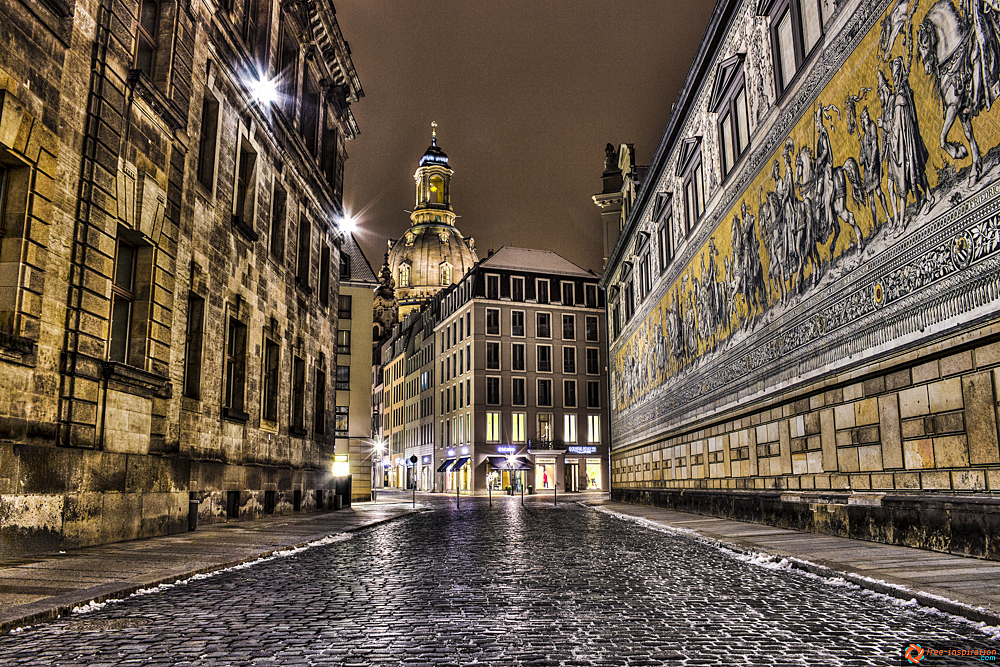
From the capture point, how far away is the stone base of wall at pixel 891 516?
30.3ft

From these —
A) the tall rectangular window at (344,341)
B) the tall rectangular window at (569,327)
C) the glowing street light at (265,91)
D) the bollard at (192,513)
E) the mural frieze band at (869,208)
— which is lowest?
the bollard at (192,513)

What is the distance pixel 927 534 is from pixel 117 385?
13181mm

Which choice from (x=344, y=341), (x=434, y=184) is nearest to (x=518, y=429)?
(x=344, y=341)

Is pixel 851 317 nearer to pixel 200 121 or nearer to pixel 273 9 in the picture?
pixel 200 121

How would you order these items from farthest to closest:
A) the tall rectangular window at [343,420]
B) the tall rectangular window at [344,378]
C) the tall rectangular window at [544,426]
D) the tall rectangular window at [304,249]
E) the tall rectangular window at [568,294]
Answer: the tall rectangular window at [568,294], the tall rectangular window at [544,426], the tall rectangular window at [344,378], the tall rectangular window at [343,420], the tall rectangular window at [304,249]

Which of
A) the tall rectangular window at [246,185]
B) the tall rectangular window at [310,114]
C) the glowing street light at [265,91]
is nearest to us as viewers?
the tall rectangular window at [246,185]

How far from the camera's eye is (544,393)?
69625 mm

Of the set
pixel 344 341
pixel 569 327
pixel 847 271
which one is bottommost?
pixel 847 271

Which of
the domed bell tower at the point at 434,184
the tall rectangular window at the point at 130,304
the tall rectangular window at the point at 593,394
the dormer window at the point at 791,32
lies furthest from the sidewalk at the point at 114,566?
the domed bell tower at the point at 434,184

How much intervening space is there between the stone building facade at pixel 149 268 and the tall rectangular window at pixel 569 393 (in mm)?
44723

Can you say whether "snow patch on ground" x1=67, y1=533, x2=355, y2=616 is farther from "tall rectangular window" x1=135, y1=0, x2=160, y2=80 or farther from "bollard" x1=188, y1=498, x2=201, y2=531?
"tall rectangular window" x1=135, y1=0, x2=160, y2=80

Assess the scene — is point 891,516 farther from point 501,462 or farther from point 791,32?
point 501,462

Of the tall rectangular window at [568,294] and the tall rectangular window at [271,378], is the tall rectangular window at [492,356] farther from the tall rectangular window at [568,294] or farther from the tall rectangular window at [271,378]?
the tall rectangular window at [271,378]

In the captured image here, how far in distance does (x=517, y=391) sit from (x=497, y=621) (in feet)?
206
